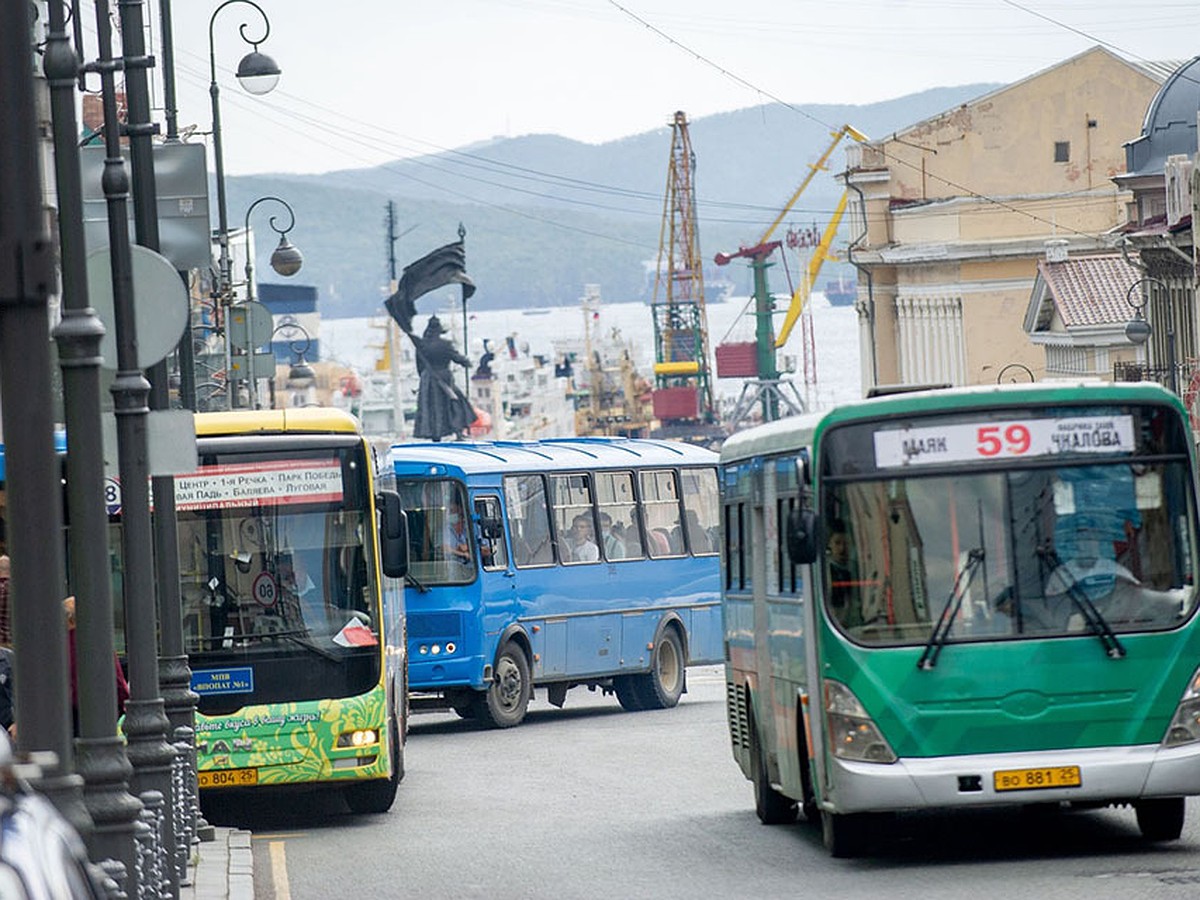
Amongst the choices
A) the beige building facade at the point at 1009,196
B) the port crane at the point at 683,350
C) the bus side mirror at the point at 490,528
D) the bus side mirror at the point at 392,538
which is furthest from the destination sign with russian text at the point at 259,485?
the port crane at the point at 683,350

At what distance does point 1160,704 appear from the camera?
13.6 meters

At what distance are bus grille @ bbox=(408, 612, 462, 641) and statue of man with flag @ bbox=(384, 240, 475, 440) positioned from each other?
97.5 ft

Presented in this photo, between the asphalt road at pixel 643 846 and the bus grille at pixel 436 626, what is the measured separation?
4.51 meters

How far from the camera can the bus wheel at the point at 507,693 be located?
95.5 ft

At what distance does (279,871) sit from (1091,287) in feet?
209

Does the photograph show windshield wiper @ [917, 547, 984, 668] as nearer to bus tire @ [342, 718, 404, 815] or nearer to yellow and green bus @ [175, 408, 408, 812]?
yellow and green bus @ [175, 408, 408, 812]

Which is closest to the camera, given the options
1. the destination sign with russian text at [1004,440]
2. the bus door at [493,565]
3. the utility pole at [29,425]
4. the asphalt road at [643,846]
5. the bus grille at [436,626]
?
the utility pole at [29,425]

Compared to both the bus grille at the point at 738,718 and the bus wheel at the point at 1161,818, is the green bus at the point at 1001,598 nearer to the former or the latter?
the bus wheel at the point at 1161,818

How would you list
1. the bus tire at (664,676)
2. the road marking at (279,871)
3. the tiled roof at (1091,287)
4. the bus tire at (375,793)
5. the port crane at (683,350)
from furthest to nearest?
the port crane at (683,350), the tiled roof at (1091,287), the bus tire at (664,676), the bus tire at (375,793), the road marking at (279,871)

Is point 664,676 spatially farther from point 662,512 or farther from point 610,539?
point 610,539

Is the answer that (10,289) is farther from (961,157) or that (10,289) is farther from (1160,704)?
(961,157)

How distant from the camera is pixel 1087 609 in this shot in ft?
44.8

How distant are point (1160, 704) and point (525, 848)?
4249 millimetres

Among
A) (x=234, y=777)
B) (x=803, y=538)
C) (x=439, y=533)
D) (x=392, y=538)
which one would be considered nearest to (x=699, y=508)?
(x=439, y=533)
